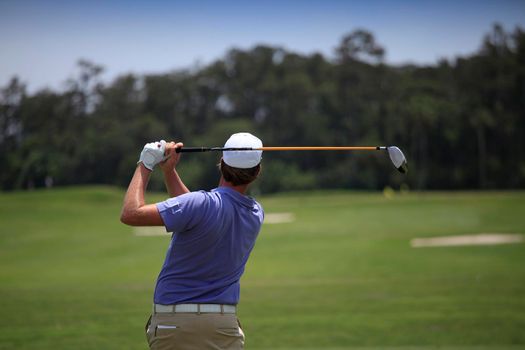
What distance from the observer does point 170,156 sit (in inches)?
166

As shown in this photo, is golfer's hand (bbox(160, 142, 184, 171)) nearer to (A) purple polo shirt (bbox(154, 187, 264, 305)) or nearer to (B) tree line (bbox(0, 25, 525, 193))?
(A) purple polo shirt (bbox(154, 187, 264, 305))

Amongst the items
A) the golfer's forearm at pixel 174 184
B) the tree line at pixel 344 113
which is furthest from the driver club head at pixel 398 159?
the tree line at pixel 344 113

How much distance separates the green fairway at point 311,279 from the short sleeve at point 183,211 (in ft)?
18.2

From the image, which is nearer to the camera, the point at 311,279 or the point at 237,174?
the point at 237,174

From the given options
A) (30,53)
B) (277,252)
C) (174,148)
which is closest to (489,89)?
(30,53)

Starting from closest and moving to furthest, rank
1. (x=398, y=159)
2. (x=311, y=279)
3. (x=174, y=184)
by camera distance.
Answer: (x=174, y=184) < (x=398, y=159) < (x=311, y=279)

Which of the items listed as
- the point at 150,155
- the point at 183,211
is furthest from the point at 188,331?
the point at 150,155

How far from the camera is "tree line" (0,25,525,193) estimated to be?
71.0 metres

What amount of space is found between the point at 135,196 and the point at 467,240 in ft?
72.5

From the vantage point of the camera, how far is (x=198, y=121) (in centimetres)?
8125

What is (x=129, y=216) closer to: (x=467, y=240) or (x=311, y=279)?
(x=311, y=279)

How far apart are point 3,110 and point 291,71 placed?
5761 centimetres

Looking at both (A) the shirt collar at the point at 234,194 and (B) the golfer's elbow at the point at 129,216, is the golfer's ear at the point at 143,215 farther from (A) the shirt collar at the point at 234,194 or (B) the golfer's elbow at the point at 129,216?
(A) the shirt collar at the point at 234,194

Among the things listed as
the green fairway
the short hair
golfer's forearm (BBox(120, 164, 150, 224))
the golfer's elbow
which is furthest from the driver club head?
the green fairway
